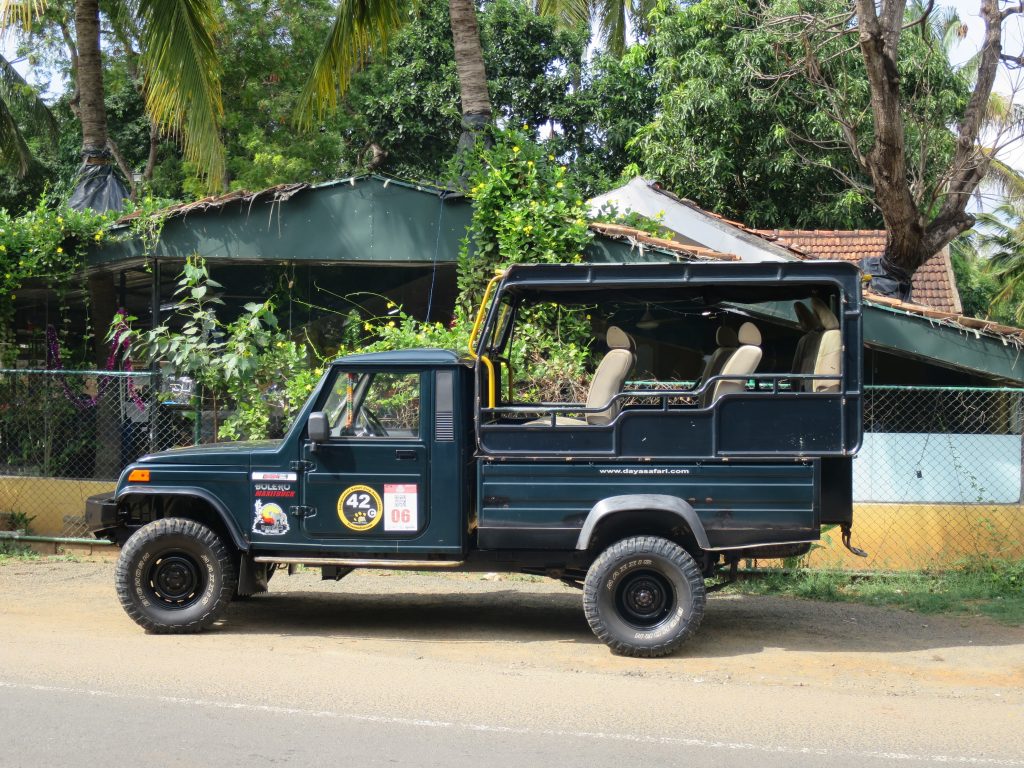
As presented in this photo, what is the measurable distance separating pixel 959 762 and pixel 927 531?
5.85 metres

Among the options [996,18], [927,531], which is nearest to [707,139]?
[996,18]

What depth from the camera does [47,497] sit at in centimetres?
1171

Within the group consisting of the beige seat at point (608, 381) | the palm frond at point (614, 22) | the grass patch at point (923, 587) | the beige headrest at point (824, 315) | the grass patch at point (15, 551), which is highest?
the palm frond at point (614, 22)

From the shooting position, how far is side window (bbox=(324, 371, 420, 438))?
24.5 ft

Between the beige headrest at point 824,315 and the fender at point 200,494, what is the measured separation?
4.41 m

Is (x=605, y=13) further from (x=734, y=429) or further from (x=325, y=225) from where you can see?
(x=734, y=429)

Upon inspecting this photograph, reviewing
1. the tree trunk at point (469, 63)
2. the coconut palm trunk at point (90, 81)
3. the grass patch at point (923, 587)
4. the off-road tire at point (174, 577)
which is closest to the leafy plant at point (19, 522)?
the off-road tire at point (174, 577)

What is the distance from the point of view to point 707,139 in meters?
19.6

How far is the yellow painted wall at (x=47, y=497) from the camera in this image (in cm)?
1158

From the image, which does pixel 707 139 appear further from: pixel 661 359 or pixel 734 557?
pixel 734 557

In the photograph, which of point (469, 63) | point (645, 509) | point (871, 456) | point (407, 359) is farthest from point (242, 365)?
point (871, 456)

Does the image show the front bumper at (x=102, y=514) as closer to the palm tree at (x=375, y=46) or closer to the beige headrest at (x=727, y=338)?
the beige headrest at (x=727, y=338)

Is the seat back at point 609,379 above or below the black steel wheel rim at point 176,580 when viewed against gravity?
above

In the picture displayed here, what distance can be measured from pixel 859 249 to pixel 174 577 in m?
13.6
